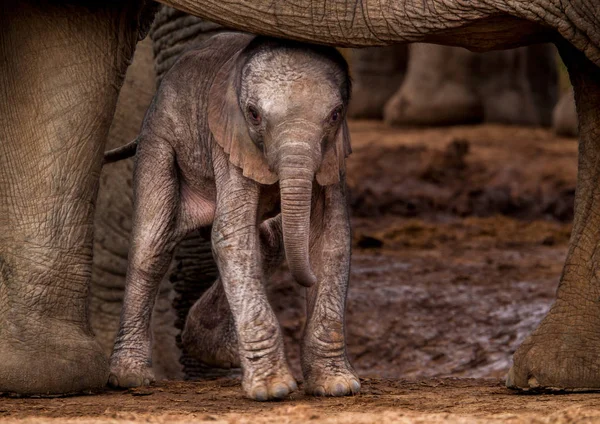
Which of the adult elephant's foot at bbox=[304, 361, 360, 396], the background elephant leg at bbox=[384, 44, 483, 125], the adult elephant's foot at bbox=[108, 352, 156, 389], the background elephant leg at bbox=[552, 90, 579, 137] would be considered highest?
the background elephant leg at bbox=[384, 44, 483, 125]

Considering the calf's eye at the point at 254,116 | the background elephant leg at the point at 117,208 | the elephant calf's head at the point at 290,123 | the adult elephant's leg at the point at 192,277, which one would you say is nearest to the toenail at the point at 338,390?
the elephant calf's head at the point at 290,123

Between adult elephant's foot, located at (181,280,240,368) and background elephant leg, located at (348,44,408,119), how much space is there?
357 inches

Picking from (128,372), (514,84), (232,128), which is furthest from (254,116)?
(514,84)

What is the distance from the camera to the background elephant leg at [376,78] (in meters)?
13.7

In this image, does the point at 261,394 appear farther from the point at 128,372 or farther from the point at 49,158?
the point at 49,158

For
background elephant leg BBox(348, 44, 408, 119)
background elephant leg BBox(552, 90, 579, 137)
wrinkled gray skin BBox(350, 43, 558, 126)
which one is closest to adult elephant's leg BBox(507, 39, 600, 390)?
background elephant leg BBox(552, 90, 579, 137)

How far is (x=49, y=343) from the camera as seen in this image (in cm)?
411

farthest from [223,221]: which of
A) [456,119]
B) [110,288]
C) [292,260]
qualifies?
[456,119]

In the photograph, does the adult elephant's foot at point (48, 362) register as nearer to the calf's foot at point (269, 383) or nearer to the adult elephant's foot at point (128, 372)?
the adult elephant's foot at point (128, 372)

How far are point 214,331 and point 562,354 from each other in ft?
3.56

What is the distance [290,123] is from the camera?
3.89m

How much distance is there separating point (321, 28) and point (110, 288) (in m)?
2.58

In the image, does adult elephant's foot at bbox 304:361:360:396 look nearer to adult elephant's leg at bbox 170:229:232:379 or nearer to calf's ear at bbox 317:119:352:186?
calf's ear at bbox 317:119:352:186

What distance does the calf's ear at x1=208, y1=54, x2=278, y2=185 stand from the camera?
159 inches
